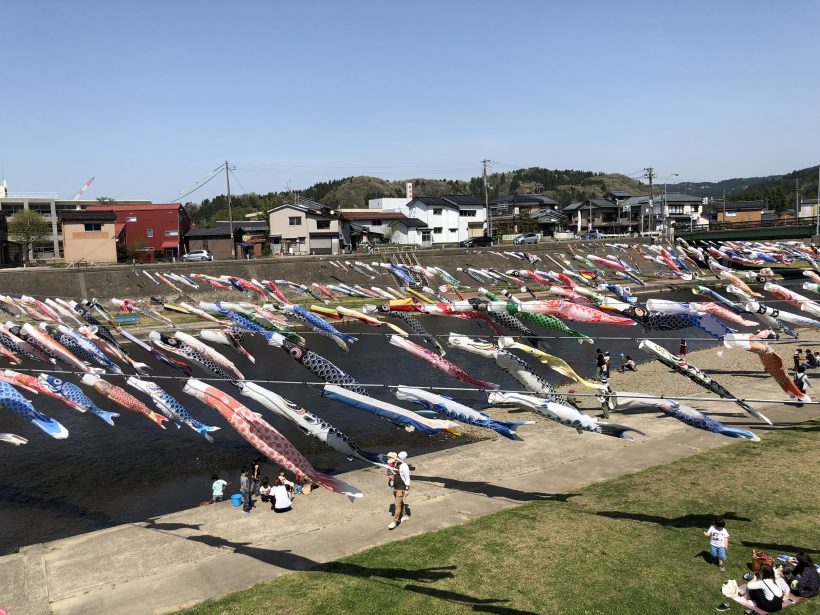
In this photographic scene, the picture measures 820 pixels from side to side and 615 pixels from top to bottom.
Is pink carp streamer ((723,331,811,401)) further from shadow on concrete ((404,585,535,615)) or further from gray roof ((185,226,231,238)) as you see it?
gray roof ((185,226,231,238))

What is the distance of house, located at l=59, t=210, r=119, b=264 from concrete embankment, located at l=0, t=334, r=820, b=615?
70.7 metres

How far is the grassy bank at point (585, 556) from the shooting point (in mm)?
13742

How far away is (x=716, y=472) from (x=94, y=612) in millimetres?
18666

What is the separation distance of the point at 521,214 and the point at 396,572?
131 meters

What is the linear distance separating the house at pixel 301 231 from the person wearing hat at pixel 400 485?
7882 centimetres

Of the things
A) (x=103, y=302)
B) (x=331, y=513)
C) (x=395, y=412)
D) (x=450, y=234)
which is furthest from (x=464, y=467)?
(x=450, y=234)

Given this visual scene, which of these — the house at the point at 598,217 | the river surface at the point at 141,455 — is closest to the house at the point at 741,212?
the house at the point at 598,217

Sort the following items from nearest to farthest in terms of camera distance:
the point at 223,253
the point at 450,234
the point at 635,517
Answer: the point at 635,517
the point at 223,253
the point at 450,234

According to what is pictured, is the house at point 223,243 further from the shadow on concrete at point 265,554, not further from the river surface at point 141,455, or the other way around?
the shadow on concrete at point 265,554

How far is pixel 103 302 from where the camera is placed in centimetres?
6744

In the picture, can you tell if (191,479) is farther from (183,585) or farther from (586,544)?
(586,544)

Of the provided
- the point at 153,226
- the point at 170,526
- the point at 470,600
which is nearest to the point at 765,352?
the point at 470,600

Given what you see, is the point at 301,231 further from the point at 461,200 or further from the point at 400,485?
the point at 400,485

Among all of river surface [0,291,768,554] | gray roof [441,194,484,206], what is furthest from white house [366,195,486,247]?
river surface [0,291,768,554]
